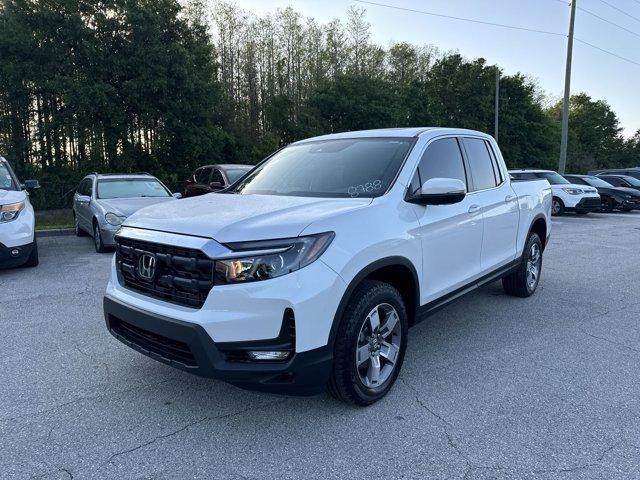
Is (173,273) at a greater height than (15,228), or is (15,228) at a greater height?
(173,273)

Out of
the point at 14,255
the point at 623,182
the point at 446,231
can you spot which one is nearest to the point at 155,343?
the point at 446,231

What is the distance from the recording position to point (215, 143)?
19.9m

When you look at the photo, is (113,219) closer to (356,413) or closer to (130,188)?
(130,188)

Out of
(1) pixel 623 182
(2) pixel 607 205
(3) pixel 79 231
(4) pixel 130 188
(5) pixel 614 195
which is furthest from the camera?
(1) pixel 623 182

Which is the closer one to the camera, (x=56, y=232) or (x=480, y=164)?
(x=480, y=164)

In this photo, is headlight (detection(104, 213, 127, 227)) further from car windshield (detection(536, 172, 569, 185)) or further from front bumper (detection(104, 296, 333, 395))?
car windshield (detection(536, 172, 569, 185))

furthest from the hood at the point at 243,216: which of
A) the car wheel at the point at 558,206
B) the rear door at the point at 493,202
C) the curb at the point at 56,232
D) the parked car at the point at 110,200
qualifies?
the car wheel at the point at 558,206

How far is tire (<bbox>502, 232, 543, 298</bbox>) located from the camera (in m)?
5.58

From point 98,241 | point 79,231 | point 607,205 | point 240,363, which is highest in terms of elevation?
point 240,363

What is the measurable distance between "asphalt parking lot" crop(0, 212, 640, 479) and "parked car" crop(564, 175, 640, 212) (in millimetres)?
16415

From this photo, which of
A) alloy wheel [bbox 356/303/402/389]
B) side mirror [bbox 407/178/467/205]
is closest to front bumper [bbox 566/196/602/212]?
side mirror [bbox 407/178/467/205]

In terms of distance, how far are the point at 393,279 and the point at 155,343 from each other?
1.67m

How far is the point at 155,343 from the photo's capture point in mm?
2939

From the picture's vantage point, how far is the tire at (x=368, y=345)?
288 centimetres
